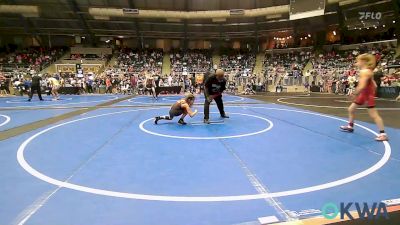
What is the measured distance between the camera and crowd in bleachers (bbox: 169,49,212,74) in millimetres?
37581

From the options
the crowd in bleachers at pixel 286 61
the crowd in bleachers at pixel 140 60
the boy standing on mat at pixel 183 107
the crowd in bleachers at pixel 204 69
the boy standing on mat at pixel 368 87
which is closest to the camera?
the boy standing on mat at pixel 368 87

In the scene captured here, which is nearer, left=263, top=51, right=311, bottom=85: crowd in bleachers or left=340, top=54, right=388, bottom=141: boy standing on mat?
left=340, top=54, right=388, bottom=141: boy standing on mat

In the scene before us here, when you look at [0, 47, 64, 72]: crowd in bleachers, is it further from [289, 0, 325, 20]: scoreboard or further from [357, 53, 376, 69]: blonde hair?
[357, 53, 376, 69]: blonde hair

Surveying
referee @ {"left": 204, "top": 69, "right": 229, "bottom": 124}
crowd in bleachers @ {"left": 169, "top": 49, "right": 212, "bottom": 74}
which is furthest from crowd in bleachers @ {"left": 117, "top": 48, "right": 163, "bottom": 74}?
referee @ {"left": 204, "top": 69, "right": 229, "bottom": 124}

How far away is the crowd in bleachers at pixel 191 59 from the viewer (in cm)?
3758

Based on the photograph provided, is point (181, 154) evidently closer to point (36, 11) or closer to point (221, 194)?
point (221, 194)

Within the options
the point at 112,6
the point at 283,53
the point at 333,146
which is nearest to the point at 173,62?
the point at 112,6

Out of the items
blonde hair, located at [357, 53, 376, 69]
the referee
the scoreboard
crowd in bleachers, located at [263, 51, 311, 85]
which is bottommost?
the referee

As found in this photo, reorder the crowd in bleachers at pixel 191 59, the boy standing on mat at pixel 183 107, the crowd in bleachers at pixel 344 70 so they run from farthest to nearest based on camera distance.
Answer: the crowd in bleachers at pixel 191 59
the crowd in bleachers at pixel 344 70
the boy standing on mat at pixel 183 107

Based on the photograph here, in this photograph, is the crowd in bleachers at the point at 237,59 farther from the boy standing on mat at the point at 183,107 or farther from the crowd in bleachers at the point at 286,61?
the boy standing on mat at the point at 183,107

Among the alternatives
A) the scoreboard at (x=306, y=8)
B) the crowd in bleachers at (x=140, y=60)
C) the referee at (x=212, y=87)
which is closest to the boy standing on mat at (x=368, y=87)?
the referee at (x=212, y=87)

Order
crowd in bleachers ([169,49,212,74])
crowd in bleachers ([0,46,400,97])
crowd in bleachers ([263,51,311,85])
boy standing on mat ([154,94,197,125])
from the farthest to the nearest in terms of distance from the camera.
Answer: crowd in bleachers ([169,49,212,74]), crowd in bleachers ([263,51,311,85]), crowd in bleachers ([0,46,400,97]), boy standing on mat ([154,94,197,125])

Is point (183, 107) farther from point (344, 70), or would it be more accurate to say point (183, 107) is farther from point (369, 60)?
point (344, 70)

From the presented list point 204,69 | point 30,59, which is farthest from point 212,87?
point 30,59
